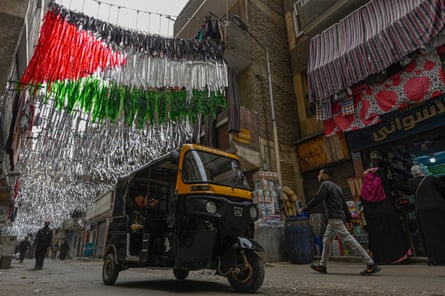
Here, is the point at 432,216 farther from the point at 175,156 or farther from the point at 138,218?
the point at 138,218

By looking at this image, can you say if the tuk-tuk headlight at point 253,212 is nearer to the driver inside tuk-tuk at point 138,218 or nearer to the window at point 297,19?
the driver inside tuk-tuk at point 138,218

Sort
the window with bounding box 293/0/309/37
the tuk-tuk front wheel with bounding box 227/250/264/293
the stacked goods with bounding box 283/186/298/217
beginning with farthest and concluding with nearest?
the window with bounding box 293/0/309/37, the stacked goods with bounding box 283/186/298/217, the tuk-tuk front wheel with bounding box 227/250/264/293

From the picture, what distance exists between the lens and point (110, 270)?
522 cm

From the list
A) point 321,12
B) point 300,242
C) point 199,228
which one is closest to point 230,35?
point 321,12

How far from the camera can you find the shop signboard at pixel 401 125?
26.9ft

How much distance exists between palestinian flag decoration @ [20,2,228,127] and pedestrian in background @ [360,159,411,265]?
5.33 meters

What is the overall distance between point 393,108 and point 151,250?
8.37 m

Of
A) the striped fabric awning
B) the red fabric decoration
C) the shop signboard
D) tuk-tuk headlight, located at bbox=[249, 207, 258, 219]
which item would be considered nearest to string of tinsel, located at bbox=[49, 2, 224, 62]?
the red fabric decoration

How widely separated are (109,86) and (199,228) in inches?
223

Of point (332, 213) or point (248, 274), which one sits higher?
point (332, 213)

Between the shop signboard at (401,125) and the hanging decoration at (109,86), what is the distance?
5.28m

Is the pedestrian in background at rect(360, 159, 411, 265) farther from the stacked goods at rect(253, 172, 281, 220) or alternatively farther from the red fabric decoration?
the red fabric decoration


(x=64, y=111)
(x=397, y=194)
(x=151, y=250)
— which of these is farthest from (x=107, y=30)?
(x=397, y=194)

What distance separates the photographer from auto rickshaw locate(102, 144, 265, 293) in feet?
12.2
